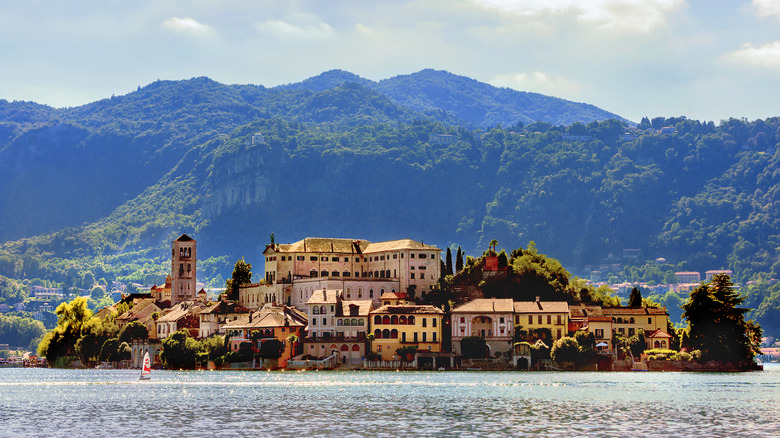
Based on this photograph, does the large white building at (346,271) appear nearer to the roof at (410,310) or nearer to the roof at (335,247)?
the roof at (335,247)

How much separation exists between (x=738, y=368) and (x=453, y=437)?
101898 mm

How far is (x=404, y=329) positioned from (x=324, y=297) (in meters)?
13.4

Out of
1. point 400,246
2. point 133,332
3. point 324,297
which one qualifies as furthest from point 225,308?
point 400,246

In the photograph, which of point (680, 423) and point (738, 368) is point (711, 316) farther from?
point (680, 423)

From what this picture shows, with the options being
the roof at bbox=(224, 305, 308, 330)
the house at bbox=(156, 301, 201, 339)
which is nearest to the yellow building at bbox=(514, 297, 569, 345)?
the roof at bbox=(224, 305, 308, 330)

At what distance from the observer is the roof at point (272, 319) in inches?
6614

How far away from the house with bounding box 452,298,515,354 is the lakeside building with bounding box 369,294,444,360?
252 centimetres

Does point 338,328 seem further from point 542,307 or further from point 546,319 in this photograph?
point 546,319

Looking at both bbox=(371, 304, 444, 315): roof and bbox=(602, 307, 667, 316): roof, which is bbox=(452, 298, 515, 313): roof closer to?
bbox=(371, 304, 444, 315): roof

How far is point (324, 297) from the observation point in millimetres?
171125

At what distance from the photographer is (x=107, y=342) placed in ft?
619

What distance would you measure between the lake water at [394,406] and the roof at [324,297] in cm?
3057

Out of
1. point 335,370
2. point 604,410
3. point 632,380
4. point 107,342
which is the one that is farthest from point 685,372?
point 107,342

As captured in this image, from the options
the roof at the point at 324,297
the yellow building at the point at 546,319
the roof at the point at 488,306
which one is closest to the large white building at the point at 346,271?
the roof at the point at 324,297
